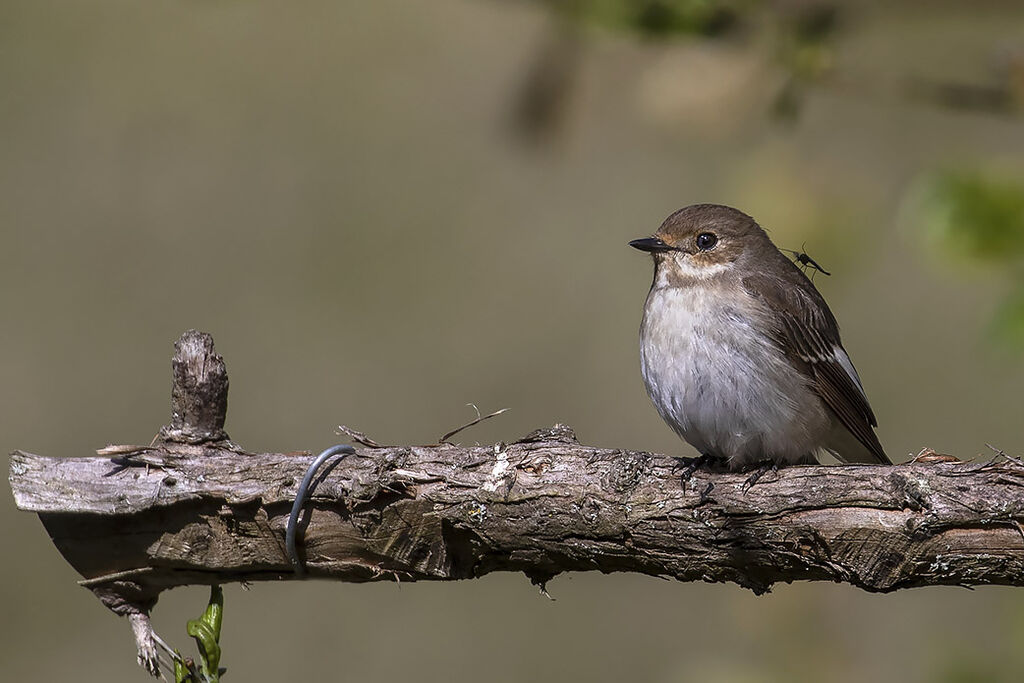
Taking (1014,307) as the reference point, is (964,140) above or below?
above

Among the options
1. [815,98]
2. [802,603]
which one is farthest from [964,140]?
[802,603]

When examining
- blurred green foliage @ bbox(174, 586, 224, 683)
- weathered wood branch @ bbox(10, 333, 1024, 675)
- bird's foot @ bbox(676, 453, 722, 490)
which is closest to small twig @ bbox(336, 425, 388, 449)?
weathered wood branch @ bbox(10, 333, 1024, 675)

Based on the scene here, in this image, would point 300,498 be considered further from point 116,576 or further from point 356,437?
point 116,576

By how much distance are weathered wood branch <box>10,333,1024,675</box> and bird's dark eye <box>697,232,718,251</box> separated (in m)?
1.46

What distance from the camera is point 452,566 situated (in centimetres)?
368

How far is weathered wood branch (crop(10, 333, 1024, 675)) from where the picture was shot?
10.7 feet

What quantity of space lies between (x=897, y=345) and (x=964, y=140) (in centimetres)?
175

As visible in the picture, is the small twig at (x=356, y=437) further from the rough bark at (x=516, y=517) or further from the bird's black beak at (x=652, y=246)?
the bird's black beak at (x=652, y=246)

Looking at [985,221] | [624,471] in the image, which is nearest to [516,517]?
[624,471]

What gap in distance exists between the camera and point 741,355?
14.5ft

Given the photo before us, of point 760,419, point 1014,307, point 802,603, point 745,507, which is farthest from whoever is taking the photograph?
point 802,603

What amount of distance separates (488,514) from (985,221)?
1803 mm

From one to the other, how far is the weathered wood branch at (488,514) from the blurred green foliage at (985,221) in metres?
0.77

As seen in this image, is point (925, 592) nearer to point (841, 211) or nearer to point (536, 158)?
point (841, 211)
